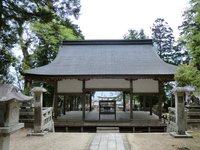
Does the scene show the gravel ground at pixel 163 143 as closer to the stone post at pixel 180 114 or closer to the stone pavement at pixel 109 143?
the stone pavement at pixel 109 143

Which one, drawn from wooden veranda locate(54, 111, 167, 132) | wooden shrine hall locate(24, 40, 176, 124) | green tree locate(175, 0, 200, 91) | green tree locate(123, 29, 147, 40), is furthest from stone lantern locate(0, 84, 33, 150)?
green tree locate(123, 29, 147, 40)

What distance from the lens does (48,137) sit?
9.97 metres

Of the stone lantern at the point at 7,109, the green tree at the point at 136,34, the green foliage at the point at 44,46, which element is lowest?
the stone lantern at the point at 7,109

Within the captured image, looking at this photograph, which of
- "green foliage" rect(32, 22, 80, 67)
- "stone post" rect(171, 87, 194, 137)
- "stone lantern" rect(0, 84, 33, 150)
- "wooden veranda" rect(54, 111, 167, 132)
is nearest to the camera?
"stone lantern" rect(0, 84, 33, 150)

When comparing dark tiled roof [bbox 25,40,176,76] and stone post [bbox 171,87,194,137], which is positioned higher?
dark tiled roof [bbox 25,40,176,76]

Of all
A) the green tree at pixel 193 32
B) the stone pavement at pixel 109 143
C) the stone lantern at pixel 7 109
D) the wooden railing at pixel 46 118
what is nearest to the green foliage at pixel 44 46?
the wooden railing at pixel 46 118

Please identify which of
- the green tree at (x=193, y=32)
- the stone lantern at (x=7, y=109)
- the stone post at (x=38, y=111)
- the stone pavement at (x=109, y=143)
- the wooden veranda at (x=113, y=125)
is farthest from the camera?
the wooden veranda at (x=113, y=125)

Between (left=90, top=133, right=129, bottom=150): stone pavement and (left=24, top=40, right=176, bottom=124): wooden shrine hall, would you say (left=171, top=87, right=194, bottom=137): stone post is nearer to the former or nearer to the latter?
(left=90, top=133, right=129, bottom=150): stone pavement

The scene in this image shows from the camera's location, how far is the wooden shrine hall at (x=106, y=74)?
1516 cm

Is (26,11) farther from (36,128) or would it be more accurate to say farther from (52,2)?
(36,128)

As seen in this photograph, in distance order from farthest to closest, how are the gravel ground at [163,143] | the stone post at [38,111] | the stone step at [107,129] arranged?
the stone step at [107,129] < the stone post at [38,111] < the gravel ground at [163,143]

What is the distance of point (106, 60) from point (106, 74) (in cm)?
286

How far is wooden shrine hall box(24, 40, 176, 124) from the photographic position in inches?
597

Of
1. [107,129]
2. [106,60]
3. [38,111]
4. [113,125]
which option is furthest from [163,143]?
[106,60]
